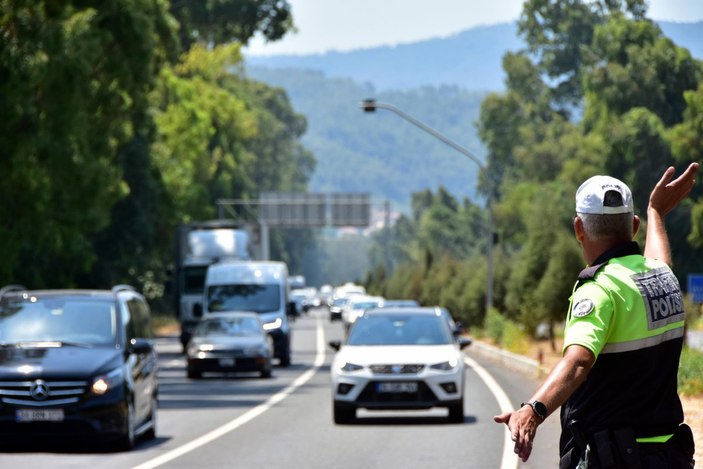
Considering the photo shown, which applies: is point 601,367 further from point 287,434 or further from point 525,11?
point 525,11

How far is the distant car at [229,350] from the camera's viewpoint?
115 feet

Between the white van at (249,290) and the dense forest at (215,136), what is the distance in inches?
155

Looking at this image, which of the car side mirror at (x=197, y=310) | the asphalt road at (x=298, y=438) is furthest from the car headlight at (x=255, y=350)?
the car side mirror at (x=197, y=310)

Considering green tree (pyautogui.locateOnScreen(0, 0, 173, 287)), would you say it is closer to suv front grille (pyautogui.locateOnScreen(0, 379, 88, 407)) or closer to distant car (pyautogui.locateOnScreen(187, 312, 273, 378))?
distant car (pyautogui.locateOnScreen(187, 312, 273, 378))

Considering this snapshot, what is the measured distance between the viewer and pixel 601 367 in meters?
6.07

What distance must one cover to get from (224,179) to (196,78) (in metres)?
11.4

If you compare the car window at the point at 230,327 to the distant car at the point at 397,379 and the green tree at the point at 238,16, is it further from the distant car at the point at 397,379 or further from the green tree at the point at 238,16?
the green tree at the point at 238,16

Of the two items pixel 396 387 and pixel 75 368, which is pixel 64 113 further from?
pixel 75 368

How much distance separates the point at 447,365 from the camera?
21.8 metres

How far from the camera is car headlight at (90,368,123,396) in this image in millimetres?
17484

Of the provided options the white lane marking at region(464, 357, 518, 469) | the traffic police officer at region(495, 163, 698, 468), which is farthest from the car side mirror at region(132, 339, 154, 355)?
the traffic police officer at region(495, 163, 698, 468)

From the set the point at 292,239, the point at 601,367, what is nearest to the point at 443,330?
the point at 601,367

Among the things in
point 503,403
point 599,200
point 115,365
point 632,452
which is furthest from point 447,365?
point 632,452

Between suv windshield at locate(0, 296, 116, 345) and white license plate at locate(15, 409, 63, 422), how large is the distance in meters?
1.20
